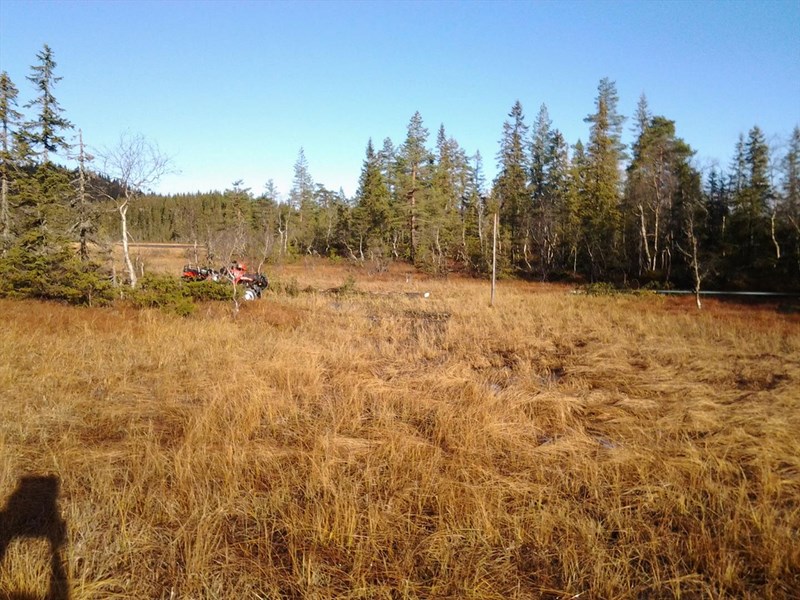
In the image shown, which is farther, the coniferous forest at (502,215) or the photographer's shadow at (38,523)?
the coniferous forest at (502,215)

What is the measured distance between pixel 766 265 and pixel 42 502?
34.6 metres

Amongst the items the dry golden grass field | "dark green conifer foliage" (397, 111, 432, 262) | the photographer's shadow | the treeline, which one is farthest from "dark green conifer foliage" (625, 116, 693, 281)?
the photographer's shadow

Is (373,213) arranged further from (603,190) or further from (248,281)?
(248,281)

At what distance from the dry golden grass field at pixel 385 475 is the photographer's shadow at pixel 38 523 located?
13mm

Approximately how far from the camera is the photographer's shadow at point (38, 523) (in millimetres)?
2577

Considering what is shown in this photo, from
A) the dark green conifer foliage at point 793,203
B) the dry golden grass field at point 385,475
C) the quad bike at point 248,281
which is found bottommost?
the dry golden grass field at point 385,475

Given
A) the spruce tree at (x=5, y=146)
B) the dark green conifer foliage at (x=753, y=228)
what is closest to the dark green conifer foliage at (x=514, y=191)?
the dark green conifer foliage at (x=753, y=228)

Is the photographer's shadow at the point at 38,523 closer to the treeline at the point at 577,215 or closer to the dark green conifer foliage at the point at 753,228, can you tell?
the treeline at the point at 577,215

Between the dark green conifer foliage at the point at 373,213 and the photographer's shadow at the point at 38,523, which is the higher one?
the dark green conifer foliage at the point at 373,213

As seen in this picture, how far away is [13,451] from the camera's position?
419 cm

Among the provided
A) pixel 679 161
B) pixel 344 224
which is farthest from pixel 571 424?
pixel 344 224

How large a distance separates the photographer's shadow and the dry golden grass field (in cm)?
1

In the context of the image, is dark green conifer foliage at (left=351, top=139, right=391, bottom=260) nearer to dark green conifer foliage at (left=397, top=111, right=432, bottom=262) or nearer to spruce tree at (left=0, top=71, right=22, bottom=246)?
dark green conifer foliage at (left=397, top=111, right=432, bottom=262)

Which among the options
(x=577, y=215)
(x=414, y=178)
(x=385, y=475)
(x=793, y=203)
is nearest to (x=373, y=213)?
(x=414, y=178)
